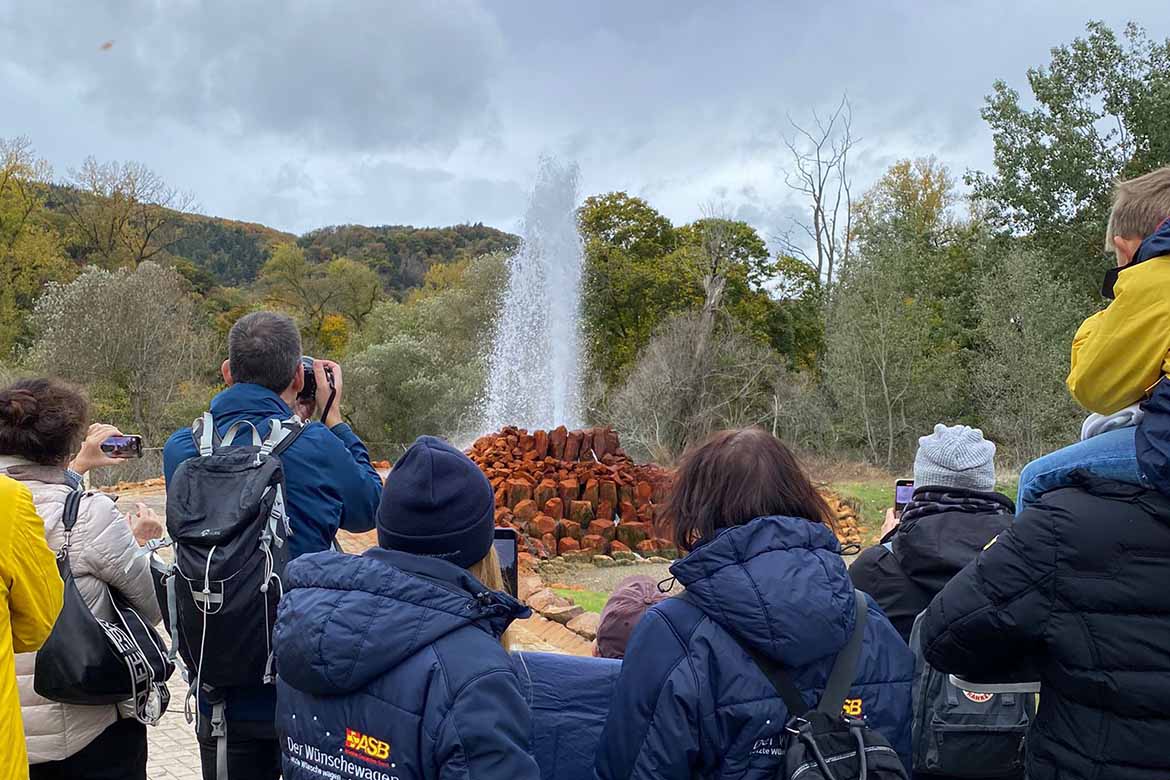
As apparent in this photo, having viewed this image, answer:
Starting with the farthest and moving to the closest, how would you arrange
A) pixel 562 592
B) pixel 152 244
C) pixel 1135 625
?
1. pixel 152 244
2. pixel 562 592
3. pixel 1135 625

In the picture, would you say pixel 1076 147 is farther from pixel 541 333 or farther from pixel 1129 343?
pixel 1129 343

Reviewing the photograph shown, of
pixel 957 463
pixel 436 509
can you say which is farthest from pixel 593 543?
pixel 436 509

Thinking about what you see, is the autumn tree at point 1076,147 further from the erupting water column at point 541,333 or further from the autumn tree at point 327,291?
the autumn tree at point 327,291

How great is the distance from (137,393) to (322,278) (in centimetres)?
1801

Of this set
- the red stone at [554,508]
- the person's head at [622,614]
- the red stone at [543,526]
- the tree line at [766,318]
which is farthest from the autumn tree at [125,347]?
the person's head at [622,614]

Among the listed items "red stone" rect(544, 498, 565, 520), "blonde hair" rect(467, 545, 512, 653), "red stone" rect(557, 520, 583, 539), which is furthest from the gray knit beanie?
"red stone" rect(544, 498, 565, 520)

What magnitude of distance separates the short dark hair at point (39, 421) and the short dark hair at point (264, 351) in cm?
46

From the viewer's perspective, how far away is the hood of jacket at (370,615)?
1.62 m

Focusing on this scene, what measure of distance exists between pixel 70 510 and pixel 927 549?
7.61 ft

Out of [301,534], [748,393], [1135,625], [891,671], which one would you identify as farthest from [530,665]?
[748,393]

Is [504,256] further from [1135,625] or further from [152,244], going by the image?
[1135,625]

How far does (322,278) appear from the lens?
4166cm

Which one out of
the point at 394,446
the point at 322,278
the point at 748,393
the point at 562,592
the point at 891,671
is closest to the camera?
the point at 891,671

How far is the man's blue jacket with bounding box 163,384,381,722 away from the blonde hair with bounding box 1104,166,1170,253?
1.93 meters
